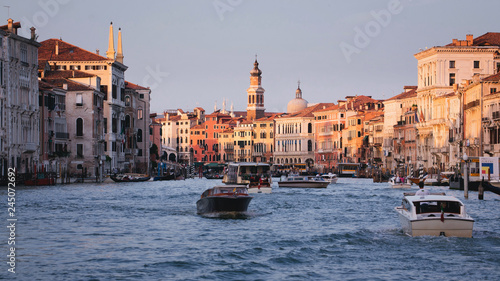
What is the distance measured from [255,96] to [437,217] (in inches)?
5258

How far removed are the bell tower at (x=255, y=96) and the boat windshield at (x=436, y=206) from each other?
132613 mm

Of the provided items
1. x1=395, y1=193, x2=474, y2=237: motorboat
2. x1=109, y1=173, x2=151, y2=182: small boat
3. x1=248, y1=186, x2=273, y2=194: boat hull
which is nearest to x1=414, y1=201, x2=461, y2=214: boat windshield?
x1=395, y1=193, x2=474, y2=237: motorboat

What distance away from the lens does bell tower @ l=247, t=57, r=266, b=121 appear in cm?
15588

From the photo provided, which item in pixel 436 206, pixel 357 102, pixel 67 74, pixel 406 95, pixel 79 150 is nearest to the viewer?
pixel 436 206

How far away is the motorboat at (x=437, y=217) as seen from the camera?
2223 centimetres

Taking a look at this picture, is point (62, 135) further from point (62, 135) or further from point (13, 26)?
point (13, 26)

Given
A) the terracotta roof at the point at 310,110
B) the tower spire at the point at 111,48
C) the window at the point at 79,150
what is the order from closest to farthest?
1. the window at the point at 79,150
2. the tower spire at the point at 111,48
3. the terracotta roof at the point at 310,110

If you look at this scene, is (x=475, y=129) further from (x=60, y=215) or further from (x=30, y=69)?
(x=60, y=215)

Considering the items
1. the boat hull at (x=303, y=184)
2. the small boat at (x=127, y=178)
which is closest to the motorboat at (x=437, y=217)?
the boat hull at (x=303, y=184)

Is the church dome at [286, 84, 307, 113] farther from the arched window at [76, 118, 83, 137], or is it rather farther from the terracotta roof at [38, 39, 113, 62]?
the arched window at [76, 118, 83, 137]

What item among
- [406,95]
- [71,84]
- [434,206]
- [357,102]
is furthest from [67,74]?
[357,102]

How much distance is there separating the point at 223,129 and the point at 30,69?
320 feet

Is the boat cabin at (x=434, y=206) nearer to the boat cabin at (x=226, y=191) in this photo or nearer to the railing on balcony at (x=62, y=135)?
the boat cabin at (x=226, y=191)

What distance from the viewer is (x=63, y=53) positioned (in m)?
81.6
